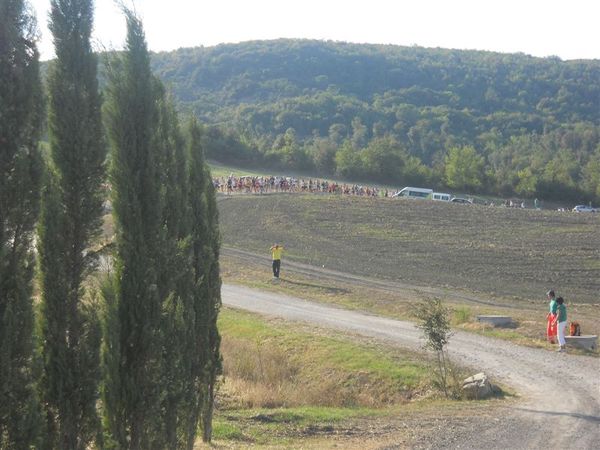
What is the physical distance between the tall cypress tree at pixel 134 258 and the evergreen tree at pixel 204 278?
3.19 meters


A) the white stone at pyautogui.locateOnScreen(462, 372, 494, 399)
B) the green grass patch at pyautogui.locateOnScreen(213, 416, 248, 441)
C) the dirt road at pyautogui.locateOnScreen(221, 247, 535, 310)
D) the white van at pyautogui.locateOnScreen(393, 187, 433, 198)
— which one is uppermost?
the white van at pyautogui.locateOnScreen(393, 187, 433, 198)

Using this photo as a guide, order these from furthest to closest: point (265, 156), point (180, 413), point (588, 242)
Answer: point (265, 156) → point (588, 242) → point (180, 413)

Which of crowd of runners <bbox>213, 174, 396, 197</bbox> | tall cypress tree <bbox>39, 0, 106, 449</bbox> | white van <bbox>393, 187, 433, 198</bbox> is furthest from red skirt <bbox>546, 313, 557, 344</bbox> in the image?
white van <bbox>393, 187, 433, 198</bbox>

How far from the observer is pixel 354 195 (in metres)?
63.9

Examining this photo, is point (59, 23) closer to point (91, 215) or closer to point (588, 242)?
point (91, 215)

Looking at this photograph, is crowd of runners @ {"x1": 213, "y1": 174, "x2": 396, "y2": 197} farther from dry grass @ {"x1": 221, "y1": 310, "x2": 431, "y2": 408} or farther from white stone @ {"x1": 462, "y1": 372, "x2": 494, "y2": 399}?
white stone @ {"x1": 462, "y1": 372, "x2": 494, "y2": 399}

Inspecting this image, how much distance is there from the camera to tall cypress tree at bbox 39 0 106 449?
7.03 meters

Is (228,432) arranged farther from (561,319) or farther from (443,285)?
(443,285)

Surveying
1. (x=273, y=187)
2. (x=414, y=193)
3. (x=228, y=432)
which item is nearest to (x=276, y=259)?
(x=228, y=432)

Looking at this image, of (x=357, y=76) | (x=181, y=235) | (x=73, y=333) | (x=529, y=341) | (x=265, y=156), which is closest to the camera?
(x=73, y=333)

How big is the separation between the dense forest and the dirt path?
58.3m

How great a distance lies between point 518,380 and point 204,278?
8.59 meters

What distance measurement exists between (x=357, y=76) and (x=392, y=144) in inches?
4048

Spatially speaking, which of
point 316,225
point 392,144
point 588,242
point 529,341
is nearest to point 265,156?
point 392,144
